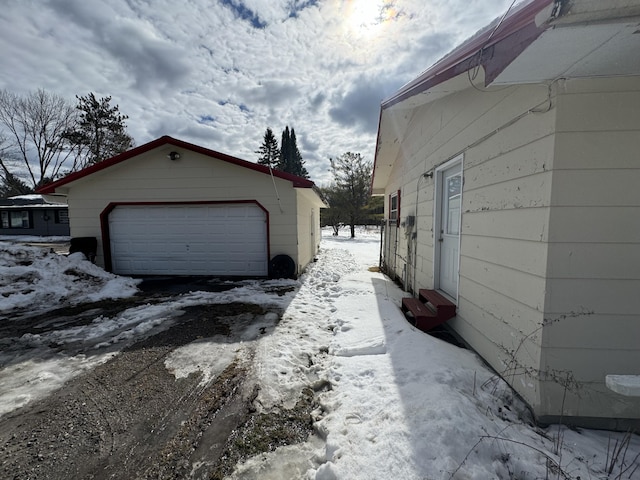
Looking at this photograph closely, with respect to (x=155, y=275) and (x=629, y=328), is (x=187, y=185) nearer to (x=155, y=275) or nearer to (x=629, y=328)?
(x=155, y=275)

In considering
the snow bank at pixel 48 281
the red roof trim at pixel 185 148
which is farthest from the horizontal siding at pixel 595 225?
the snow bank at pixel 48 281

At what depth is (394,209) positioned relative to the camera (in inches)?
329

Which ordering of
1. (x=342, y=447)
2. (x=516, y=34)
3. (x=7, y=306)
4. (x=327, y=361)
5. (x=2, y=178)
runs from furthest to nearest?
(x=2, y=178)
(x=7, y=306)
(x=327, y=361)
(x=342, y=447)
(x=516, y=34)

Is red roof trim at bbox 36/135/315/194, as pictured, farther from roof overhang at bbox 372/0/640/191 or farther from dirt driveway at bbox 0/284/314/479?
roof overhang at bbox 372/0/640/191

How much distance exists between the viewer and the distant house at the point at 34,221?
20.1 m

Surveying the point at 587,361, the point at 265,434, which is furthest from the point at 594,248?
the point at 265,434

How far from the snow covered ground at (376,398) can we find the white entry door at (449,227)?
0.88 m

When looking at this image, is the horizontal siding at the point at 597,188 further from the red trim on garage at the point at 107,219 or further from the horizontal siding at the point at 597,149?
the red trim on garage at the point at 107,219

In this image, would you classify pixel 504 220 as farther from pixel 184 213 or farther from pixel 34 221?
pixel 34 221

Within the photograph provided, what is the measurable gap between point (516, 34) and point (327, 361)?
3055 millimetres

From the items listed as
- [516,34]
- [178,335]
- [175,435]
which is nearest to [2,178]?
[178,335]

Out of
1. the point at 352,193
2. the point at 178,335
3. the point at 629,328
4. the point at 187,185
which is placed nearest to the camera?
the point at 629,328

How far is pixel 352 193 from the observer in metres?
21.7

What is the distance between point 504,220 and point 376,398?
6.24ft
